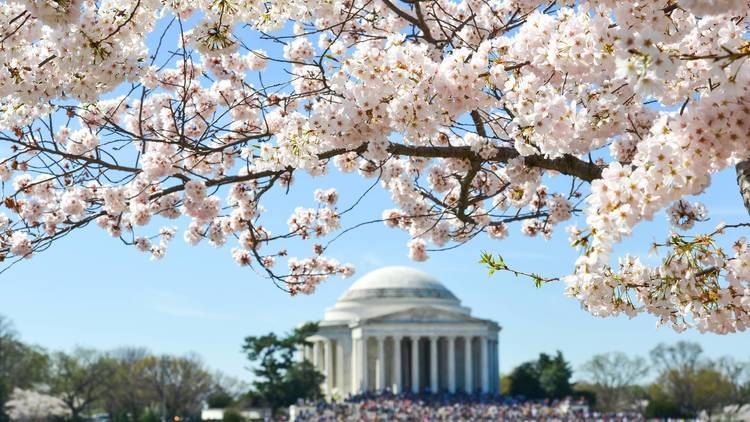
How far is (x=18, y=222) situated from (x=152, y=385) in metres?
65.0

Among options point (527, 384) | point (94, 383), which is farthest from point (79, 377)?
point (527, 384)

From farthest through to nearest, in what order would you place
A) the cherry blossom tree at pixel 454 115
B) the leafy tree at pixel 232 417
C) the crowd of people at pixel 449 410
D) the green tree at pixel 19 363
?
the green tree at pixel 19 363 < the leafy tree at pixel 232 417 < the crowd of people at pixel 449 410 < the cherry blossom tree at pixel 454 115

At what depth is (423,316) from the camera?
255 feet

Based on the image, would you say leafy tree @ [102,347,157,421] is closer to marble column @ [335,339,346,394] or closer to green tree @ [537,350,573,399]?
marble column @ [335,339,346,394]

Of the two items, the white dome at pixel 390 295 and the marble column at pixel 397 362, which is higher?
the white dome at pixel 390 295

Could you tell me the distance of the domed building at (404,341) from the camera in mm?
77438

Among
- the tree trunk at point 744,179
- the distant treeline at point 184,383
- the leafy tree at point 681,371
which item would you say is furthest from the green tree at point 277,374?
the tree trunk at point 744,179

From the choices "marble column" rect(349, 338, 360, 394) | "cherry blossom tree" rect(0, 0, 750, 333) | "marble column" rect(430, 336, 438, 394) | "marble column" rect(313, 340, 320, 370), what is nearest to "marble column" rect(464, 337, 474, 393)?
"marble column" rect(430, 336, 438, 394)

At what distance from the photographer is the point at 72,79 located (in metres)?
8.29

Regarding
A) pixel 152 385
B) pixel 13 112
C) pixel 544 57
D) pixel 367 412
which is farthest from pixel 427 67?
pixel 152 385

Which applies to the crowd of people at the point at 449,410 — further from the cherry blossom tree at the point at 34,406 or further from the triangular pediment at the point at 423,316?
the cherry blossom tree at the point at 34,406

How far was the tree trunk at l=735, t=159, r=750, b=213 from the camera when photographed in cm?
565

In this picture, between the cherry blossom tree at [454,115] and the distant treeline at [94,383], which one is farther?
the distant treeline at [94,383]

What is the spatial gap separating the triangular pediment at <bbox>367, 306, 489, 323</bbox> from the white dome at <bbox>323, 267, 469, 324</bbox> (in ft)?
4.11
